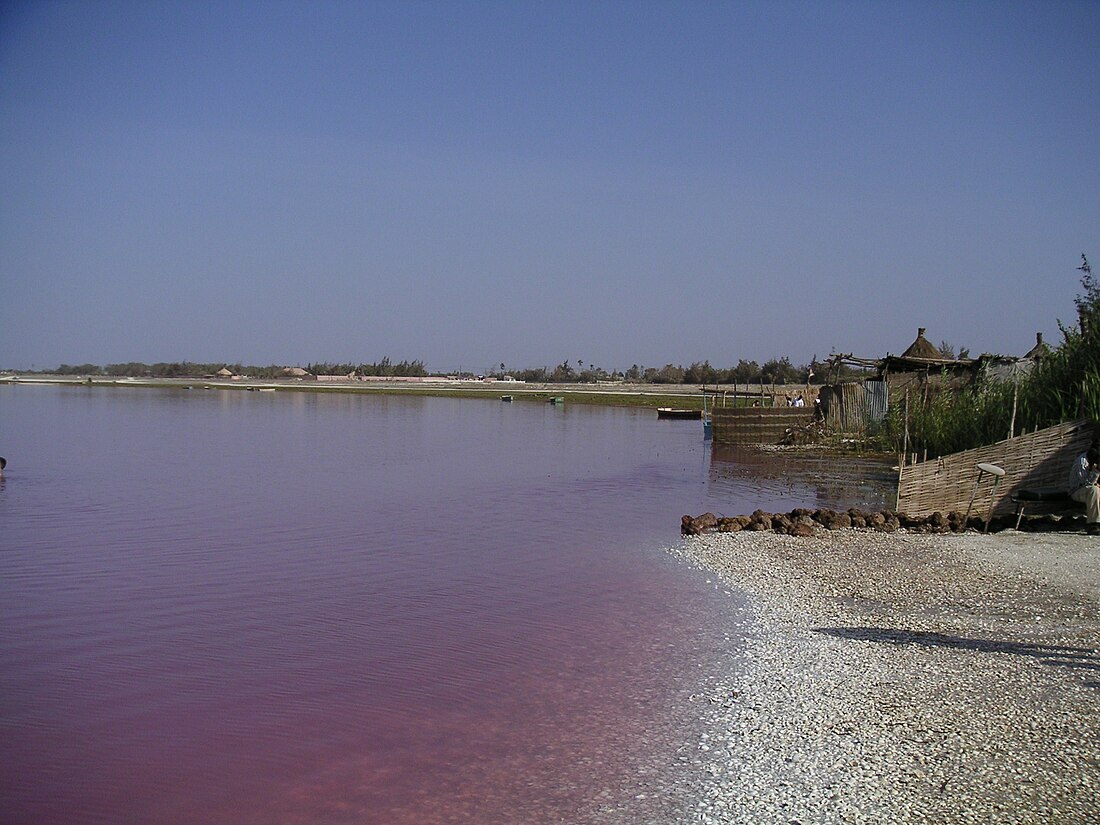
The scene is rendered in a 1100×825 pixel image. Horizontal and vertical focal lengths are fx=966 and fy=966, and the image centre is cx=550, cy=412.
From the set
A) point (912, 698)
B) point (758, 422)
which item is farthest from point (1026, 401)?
point (758, 422)

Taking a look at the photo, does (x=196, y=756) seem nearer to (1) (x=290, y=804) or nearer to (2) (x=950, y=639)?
(1) (x=290, y=804)

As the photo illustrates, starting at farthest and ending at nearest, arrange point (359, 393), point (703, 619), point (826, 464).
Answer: point (359, 393)
point (826, 464)
point (703, 619)

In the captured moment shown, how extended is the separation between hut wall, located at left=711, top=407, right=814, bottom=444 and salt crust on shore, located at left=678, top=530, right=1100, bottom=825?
81.1ft

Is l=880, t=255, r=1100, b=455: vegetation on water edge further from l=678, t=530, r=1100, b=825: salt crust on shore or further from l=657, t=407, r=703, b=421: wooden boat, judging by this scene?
l=657, t=407, r=703, b=421: wooden boat

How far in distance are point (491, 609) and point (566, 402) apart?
80.7 m

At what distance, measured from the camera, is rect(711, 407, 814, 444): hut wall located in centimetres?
3850

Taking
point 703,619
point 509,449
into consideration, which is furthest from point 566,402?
point 703,619

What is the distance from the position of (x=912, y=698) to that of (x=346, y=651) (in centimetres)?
550

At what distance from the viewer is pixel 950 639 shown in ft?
32.0

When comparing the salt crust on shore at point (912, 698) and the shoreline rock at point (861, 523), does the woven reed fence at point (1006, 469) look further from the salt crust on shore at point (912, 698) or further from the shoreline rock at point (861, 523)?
the salt crust on shore at point (912, 698)

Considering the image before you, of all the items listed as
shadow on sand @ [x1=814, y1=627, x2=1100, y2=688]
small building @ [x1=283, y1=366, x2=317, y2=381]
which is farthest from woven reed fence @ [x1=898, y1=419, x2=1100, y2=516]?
small building @ [x1=283, y1=366, x2=317, y2=381]

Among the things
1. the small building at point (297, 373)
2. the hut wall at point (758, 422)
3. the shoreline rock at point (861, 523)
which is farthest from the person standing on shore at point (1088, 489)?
the small building at point (297, 373)

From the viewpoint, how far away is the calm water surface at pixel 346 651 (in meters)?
6.82

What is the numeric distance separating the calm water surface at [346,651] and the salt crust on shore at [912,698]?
0.54 m
